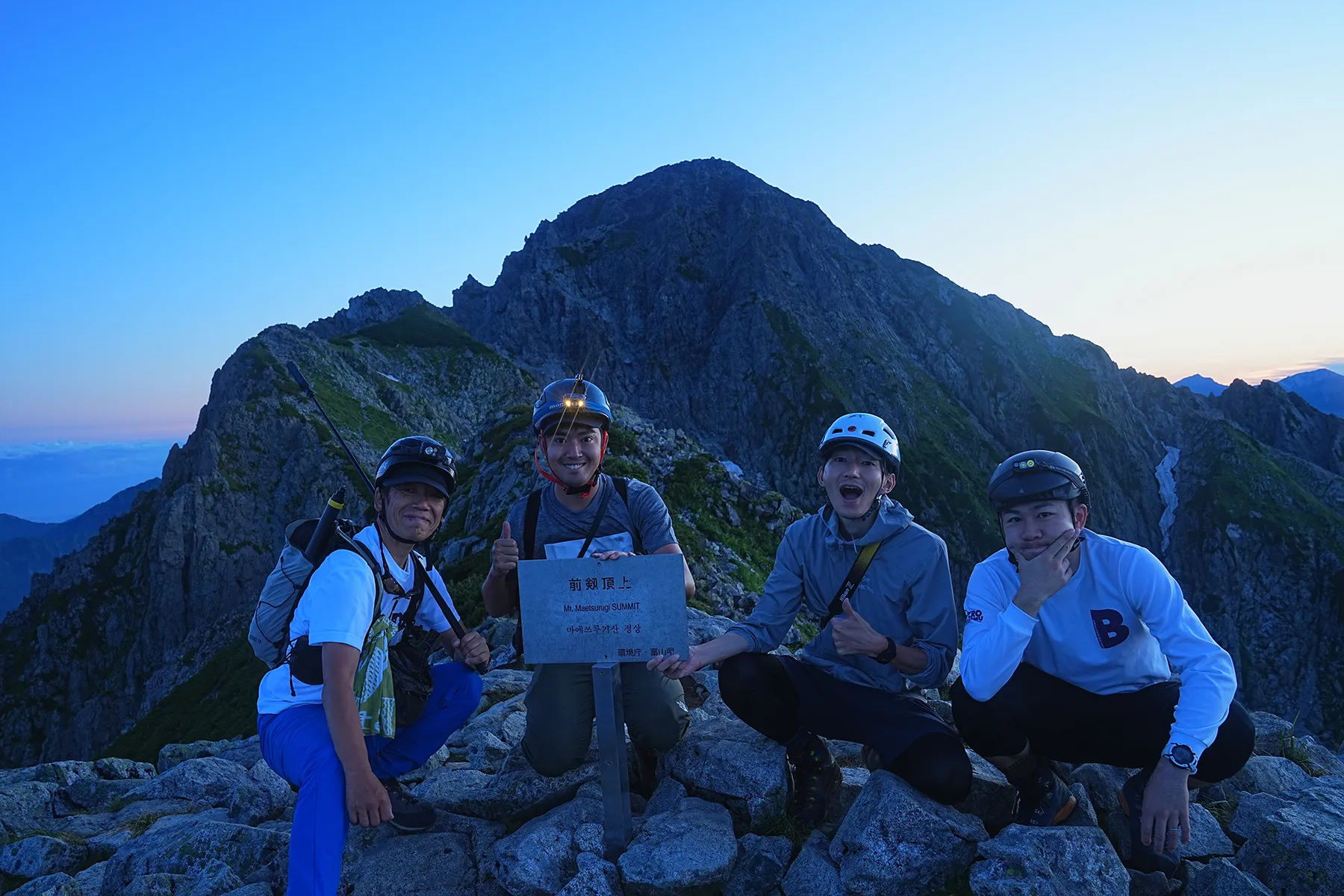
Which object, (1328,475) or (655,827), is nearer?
(655,827)

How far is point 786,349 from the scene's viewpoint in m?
140

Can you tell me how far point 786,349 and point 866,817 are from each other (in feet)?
454

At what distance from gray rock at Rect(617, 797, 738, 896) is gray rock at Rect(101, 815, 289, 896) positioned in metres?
4.14

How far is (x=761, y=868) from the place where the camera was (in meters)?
5.54

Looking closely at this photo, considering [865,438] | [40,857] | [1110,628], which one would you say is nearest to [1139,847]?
[1110,628]

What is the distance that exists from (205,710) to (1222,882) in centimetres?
4877

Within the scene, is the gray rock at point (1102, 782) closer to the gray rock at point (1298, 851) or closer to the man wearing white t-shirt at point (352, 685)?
the gray rock at point (1298, 851)

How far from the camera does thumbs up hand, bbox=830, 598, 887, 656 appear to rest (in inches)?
220

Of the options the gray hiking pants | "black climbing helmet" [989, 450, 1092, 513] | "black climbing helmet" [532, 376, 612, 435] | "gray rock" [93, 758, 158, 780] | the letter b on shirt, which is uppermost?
"black climbing helmet" [532, 376, 612, 435]

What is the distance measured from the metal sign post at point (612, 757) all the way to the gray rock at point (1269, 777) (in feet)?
20.6

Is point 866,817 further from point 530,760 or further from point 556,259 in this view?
point 556,259

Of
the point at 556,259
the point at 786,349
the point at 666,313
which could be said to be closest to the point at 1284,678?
the point at 786,349

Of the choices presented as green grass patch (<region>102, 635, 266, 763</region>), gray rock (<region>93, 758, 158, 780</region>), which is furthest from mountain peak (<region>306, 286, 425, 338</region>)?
gray rock (<region>93, 758, 158, 780</region>)

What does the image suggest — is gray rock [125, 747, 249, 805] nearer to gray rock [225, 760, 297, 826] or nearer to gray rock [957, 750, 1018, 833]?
gray rock [225, 760, 297, 826]
